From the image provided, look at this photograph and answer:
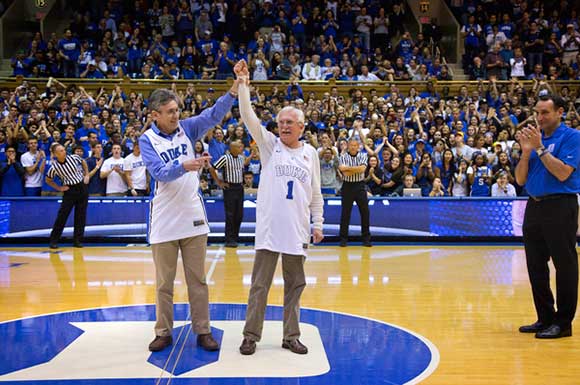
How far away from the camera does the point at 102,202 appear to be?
1199cm

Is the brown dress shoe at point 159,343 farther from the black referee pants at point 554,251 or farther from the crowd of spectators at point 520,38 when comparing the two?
the crowd of spectators at point 520,38

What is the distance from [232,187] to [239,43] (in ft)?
30.2

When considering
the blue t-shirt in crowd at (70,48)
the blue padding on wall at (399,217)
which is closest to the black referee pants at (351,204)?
the blue padding on wall at (399,217)

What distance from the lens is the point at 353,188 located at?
447 inches

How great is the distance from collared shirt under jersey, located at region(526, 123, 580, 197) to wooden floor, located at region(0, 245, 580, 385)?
4.22ft

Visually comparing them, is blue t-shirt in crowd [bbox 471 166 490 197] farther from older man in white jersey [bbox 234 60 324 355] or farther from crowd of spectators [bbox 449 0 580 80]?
older man in white jersey [bbox 234 60 324 355]

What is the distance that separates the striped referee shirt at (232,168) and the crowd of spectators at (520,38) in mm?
9428

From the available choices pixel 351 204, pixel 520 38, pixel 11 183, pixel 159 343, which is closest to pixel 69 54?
pixel 11 183

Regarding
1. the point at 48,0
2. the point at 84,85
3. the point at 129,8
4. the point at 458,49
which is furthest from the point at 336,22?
→ the point at 48,0

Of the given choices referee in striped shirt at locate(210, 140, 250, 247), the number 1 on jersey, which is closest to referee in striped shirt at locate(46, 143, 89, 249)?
referee in striped shirt at locate(210, 140, 250, 247)

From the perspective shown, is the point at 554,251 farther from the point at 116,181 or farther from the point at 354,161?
the point at 116,181

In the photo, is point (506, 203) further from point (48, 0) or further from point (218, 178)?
point (48, 0)

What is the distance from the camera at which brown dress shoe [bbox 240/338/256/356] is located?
15.5 feet

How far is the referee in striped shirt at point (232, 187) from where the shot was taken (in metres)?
11.3
